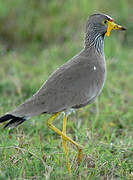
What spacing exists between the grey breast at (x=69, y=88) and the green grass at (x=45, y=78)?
0.38m

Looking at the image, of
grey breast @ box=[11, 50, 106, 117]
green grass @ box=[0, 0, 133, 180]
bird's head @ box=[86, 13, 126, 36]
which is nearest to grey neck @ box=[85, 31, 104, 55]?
bird's head @ box=[86, 13, 126, 36]

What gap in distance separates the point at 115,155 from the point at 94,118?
1.08 m

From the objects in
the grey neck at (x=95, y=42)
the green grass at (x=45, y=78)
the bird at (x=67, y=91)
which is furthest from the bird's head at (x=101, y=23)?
the green grass at (x=45, y=78)

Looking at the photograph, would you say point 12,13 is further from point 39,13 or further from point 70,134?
point 70,134

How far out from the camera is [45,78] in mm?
5453

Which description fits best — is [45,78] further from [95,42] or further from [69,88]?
[69,88]

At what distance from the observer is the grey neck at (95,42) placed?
3696mm

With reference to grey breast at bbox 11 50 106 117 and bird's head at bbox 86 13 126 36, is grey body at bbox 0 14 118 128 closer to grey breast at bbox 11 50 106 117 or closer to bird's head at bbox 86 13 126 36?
grey breast at bbox 11 50 106 117

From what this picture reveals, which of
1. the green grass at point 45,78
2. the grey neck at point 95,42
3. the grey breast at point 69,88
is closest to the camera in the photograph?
the green grass at point 45,78

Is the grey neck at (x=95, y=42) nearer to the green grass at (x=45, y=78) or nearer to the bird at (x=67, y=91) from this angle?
the bird at (x=67, y=91)

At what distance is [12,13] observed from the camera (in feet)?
A: 24.3

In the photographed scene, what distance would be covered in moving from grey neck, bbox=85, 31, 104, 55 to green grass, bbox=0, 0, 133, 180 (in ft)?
2.69

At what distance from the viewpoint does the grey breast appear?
10.7ft

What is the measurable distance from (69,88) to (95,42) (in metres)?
0.62
